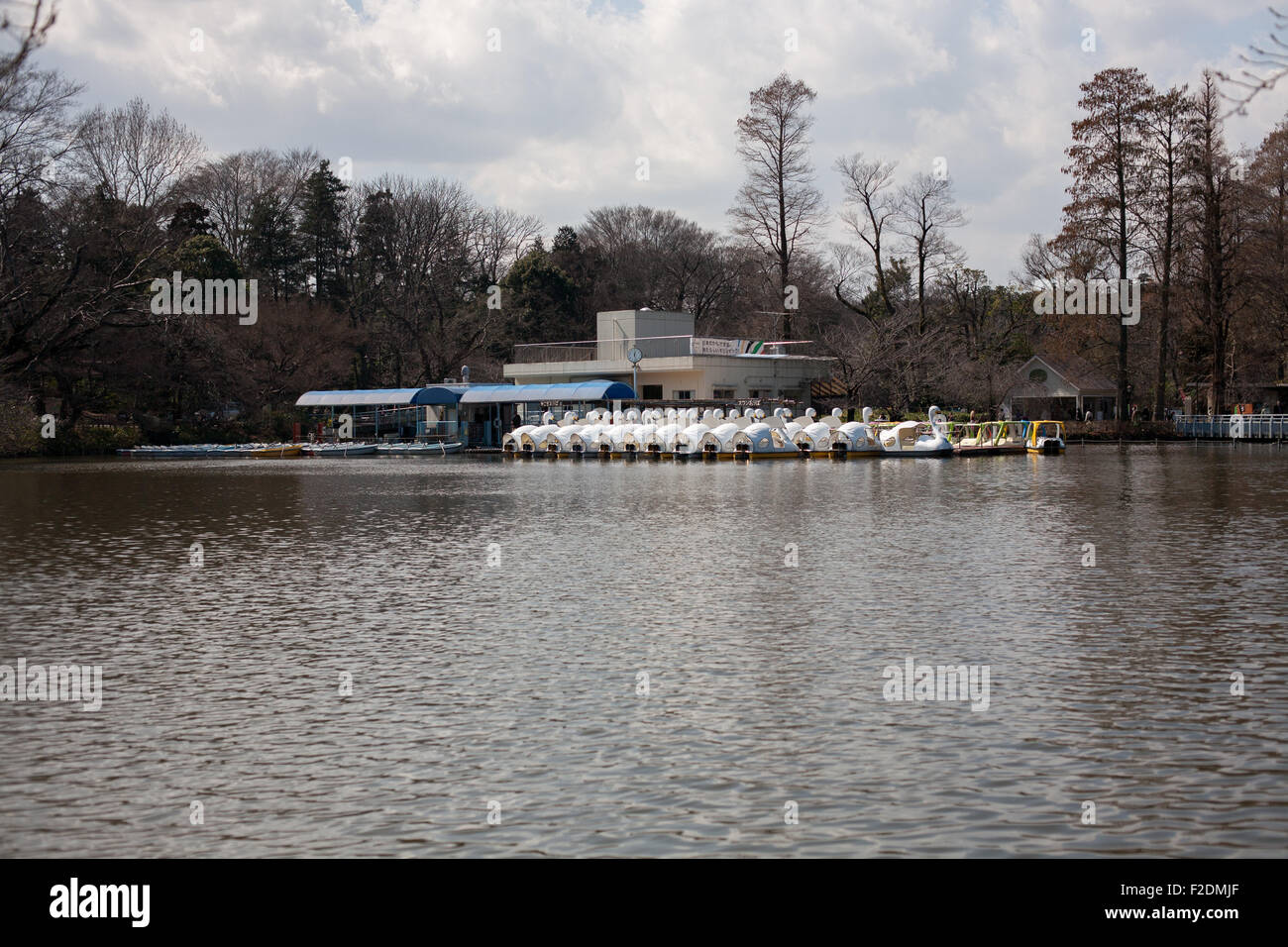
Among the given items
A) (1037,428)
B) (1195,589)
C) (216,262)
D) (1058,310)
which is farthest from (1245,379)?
(1195,589)

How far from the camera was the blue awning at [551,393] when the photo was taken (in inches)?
2267

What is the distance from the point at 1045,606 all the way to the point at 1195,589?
215cm

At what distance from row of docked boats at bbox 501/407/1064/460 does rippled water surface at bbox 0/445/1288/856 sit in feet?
83.8

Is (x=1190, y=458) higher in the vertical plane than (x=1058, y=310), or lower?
lower

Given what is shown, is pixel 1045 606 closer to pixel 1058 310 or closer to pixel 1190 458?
pixel 1190 458

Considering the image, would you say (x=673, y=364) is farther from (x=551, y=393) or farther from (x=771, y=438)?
(x=771, y=438)

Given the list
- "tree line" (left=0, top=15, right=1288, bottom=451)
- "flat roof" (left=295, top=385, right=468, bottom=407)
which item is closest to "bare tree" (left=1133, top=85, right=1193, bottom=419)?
"tree line" (left=0, top=15, right=1288, bottom=451)

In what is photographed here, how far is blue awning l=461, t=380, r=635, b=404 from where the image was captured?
57.6 metres

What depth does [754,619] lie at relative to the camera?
1177 centimetres

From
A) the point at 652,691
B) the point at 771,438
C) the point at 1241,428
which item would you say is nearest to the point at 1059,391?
the point at 1241,428

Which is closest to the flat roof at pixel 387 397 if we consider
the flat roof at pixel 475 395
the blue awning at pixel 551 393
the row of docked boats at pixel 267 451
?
the flat roof at pixel 475 395

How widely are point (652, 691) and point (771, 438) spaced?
37.1 m

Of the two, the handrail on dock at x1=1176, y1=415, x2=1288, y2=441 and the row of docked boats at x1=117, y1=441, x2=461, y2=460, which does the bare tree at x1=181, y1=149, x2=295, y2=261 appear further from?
the handrail on dock at x1=1176, y1=415, x2=1288, y2=441

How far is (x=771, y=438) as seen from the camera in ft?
150
